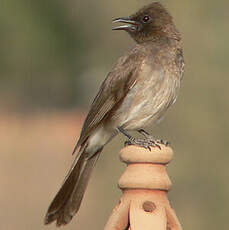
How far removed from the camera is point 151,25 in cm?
525

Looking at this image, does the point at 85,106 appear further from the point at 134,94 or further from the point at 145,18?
the point at 134,94

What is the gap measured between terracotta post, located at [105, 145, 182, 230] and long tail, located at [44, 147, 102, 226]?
69cm

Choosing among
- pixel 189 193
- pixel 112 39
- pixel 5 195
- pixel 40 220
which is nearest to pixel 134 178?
pixel 189 193

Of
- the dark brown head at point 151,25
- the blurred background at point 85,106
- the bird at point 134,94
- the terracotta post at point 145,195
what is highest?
the blurred background at point 85,106

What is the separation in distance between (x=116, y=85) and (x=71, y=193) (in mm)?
982

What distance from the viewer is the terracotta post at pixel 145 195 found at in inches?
116

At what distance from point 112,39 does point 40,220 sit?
3926 millimetres

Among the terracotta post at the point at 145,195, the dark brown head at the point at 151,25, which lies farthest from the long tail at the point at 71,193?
the dark brown head at the point at 151,25

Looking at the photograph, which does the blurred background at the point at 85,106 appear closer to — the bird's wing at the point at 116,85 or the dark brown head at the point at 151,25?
the dark brown head at the point at 151,25

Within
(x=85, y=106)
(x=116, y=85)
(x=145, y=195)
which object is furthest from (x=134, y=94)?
(x=85, y=106)

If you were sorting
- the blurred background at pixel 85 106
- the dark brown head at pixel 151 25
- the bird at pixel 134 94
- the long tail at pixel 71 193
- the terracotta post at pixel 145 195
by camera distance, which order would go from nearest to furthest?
the terracotta post at pixel 145 195, the long tail at pixel 71 193, the bird at pixel 134 94, the dark brown head at pixel 151 25, the blurred background at pixel 85 106

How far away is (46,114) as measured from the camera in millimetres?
16156

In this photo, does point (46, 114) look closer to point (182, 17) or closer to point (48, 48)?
point (48, 48)

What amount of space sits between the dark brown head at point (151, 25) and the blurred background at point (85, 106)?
10.4ft
